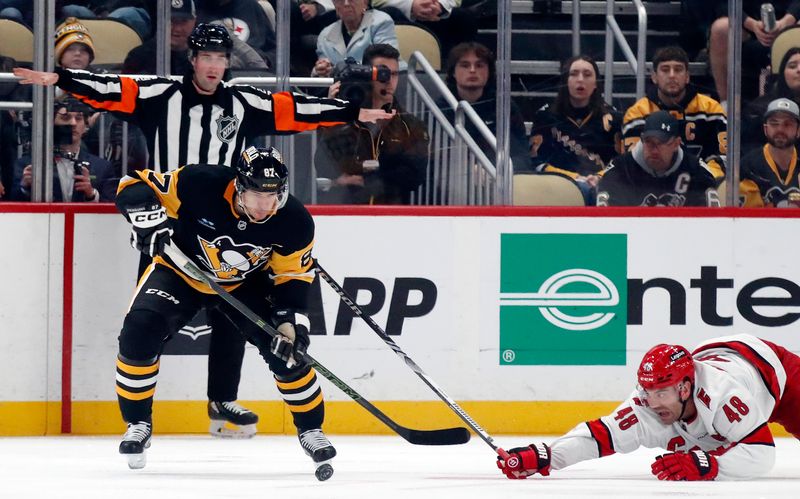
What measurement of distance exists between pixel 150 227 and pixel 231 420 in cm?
118

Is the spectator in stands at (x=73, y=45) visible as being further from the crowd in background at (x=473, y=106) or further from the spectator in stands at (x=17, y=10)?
the spectator in stands at (x=17, y=10)

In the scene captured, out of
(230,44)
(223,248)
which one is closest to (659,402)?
(223,248)

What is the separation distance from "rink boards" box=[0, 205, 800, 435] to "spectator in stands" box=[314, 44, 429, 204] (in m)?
0.09

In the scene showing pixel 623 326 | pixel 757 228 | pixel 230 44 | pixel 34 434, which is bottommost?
pixel 34 434

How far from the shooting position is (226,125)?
5.03m

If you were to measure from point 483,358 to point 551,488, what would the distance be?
159 centimetres

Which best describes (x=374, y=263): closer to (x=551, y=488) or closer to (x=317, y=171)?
(x=317, y=171)

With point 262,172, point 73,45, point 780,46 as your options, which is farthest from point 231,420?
point 780,46

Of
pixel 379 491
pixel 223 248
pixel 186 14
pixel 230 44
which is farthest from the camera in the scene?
pixel 186 14

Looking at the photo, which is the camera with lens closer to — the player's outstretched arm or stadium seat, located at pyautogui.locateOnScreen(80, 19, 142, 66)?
stadium seat, located at pyautogui.locateOnScreen(80, 19, 142, 66)

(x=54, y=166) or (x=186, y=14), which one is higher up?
(x=186, y=14)

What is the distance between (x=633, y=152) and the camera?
5477mm

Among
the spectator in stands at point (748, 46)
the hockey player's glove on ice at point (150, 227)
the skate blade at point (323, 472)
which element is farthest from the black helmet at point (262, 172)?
the spectator in stands at point (748, 46)

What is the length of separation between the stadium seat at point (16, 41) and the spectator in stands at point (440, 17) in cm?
135
